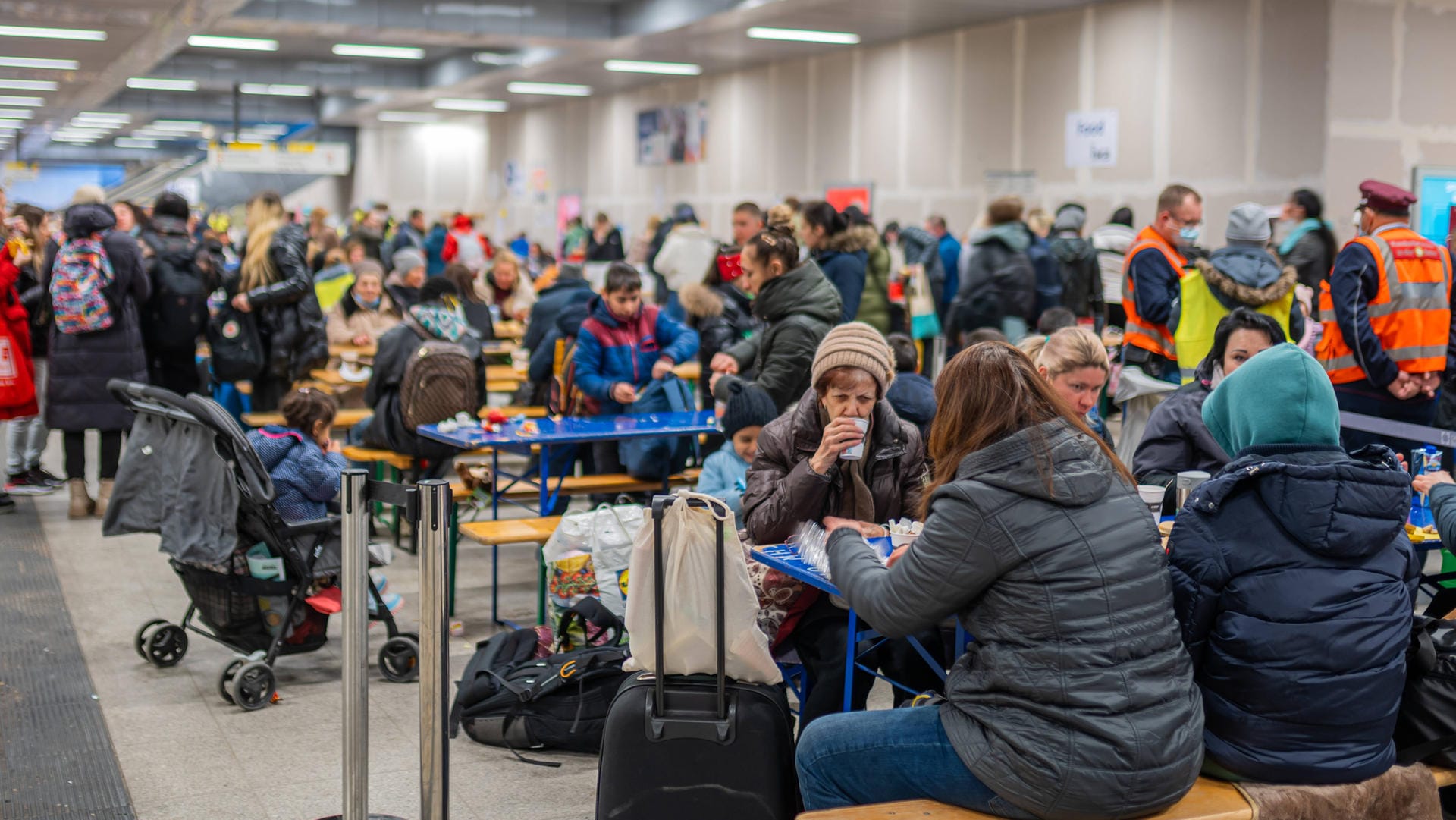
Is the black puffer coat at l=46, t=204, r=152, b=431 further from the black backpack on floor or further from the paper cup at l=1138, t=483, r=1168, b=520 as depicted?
the paper cup at l=1138, t=483, r=1168, b=520

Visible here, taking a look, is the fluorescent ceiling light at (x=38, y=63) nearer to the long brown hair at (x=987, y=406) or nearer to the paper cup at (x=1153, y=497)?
the paper cup at (x=1153, y=497)

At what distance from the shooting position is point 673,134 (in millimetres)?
19578

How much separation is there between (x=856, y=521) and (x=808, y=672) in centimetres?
44

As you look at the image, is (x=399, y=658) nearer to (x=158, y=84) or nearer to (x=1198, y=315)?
(x=1198, y=315)

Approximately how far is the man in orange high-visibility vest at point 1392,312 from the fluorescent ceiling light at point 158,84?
776 inches

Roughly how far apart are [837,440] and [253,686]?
226 centimetres

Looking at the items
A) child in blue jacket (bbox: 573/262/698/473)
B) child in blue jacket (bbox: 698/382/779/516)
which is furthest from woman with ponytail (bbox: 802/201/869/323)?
child in blue jacket (bbox: 698/382/779/516)

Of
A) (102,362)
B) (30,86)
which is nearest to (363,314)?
(102,362)

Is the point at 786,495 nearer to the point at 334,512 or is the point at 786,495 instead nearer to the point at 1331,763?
the point at 1331,763

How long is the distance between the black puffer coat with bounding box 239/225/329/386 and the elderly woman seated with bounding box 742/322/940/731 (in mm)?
5181

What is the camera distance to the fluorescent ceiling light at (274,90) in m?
22.4

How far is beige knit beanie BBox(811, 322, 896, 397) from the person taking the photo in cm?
377

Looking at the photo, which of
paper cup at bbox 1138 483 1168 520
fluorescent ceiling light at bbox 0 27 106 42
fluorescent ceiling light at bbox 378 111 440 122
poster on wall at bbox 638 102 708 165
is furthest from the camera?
fluorescent ceiling light at bbox 378 111 440 122

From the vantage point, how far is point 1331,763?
281cm
